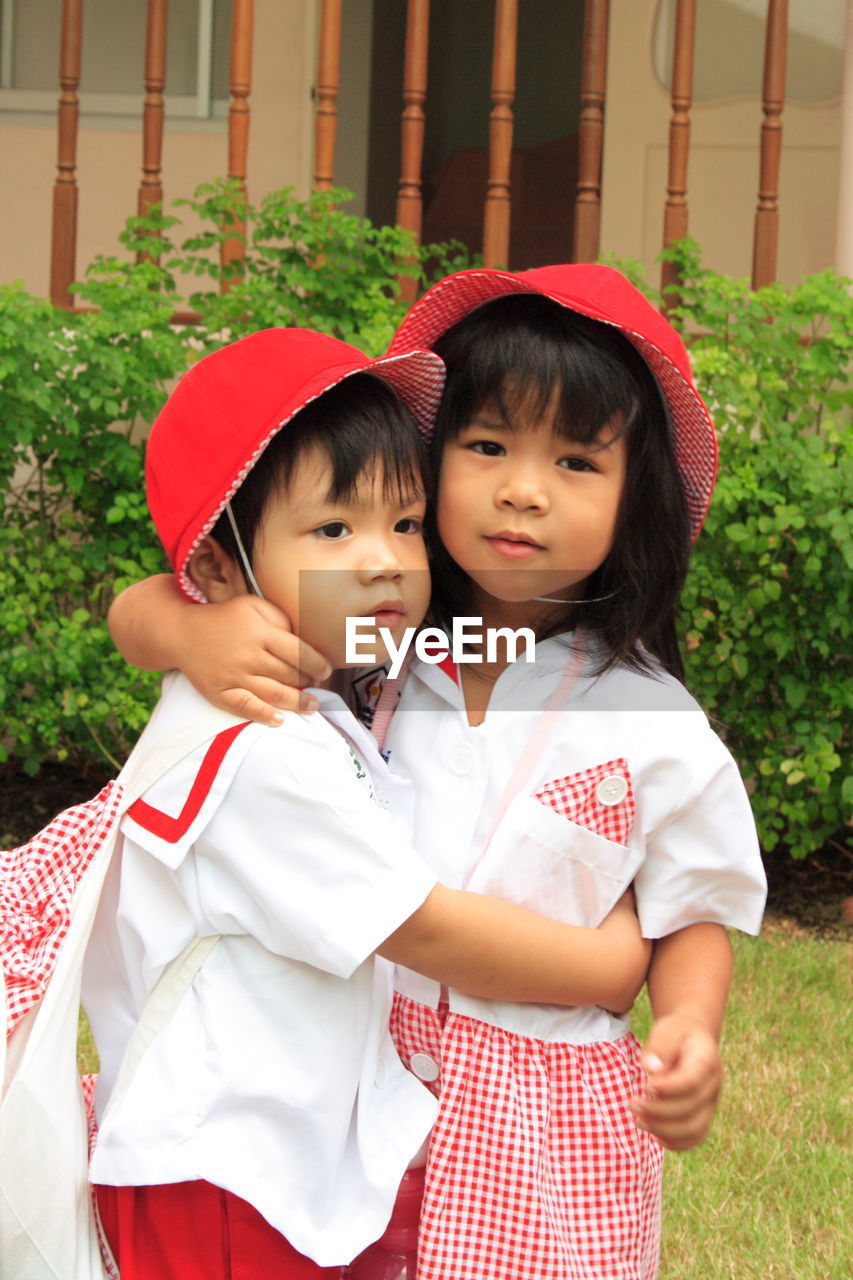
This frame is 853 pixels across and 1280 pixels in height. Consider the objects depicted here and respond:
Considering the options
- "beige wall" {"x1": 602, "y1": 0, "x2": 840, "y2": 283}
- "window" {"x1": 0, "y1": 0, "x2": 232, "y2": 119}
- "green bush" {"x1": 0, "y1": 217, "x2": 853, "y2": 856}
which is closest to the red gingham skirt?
"green bush" {"x1": 0, "y1": 217, "x2": 853, "y2": 856}

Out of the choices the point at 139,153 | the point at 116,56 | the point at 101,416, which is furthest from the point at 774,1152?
the point at 116,56

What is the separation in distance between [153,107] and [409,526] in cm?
332

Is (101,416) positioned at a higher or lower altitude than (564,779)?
higher

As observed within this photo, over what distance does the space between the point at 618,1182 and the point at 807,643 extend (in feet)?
8.01

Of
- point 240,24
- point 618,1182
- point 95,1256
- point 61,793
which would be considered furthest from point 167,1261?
Answer: point 240,24

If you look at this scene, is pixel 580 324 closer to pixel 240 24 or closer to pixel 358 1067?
pixel 358 1067

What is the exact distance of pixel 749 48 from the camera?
18.8 feet

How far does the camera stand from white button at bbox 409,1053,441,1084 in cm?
144

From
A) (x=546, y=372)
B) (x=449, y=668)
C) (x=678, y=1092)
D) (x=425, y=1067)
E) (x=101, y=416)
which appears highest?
(x=546, y=372)

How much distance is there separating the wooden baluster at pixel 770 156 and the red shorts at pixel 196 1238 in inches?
140

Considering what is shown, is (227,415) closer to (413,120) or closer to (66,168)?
(413,120)

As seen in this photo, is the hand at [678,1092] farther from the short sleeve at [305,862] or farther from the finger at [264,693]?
the finger at [264,693]

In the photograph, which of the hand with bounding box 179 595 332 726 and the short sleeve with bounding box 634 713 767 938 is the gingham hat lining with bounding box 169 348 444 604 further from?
the short sleeve with bounding box 634 713 767 938

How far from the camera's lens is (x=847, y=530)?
3.26 m
